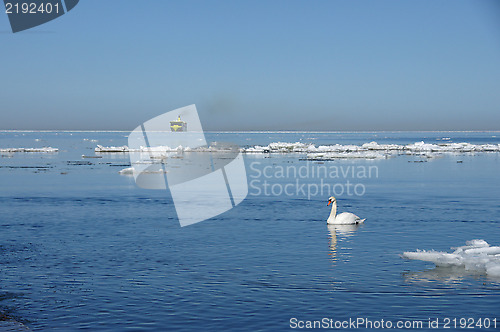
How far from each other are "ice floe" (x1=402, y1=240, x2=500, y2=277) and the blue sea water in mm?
231

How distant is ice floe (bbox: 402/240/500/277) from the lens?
1390 centimetres

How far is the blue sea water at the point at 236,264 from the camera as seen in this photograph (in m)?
11.2

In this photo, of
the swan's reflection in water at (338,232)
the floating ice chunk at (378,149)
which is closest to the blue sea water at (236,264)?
the swan's reflection in water at (338,232)

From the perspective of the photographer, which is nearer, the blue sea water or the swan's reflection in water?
the blue sea water

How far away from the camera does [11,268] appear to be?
1473 cm

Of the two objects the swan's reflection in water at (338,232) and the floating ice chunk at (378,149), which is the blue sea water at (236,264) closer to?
the swan's reflection in water at (338,232)

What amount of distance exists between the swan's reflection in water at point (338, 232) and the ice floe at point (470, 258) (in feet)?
7.89

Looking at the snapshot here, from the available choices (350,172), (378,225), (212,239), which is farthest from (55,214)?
(350,172)

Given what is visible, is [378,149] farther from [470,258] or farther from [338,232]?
[470,258]

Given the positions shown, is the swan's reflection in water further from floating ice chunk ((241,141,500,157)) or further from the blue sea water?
floating ice chunk ((241,141,500,157))

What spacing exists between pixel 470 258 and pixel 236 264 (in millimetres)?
6037

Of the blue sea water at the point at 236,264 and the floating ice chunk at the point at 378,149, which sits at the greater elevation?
the blue sea water at the point at 236,264

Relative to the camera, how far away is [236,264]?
49.9 feet

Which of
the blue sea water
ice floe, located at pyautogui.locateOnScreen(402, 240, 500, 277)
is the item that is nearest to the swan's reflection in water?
the blue sea water
